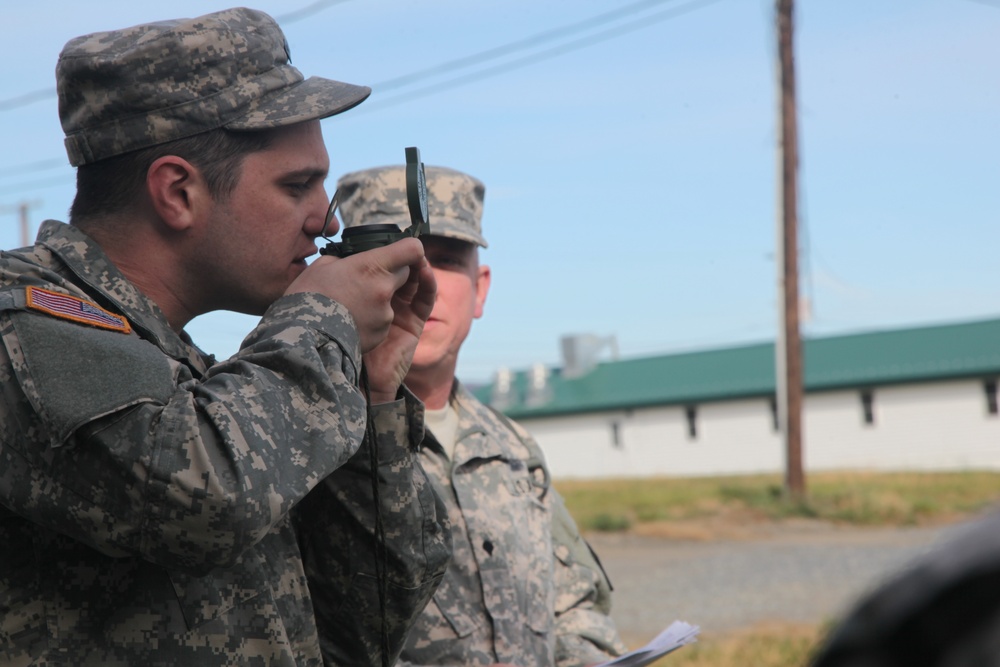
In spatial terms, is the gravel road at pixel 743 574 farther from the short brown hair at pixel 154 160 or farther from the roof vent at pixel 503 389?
the roof vent at pixel 503 389

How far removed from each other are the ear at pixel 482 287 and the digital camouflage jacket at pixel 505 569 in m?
0.36

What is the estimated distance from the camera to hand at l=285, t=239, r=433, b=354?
6.18 feet

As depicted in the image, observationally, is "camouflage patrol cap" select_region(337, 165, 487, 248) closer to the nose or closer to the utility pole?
the nose

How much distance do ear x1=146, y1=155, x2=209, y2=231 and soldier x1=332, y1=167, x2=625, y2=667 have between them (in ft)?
3.73

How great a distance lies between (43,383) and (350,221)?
76.0 inches

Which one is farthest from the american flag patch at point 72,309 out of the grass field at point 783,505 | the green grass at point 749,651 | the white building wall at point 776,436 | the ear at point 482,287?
the white building wall at point 776,436

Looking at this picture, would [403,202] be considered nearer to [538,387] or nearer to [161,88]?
[161,88]

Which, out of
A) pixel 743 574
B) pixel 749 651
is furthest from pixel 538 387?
pixel 749 651

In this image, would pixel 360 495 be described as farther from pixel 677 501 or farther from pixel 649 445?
pixel 649 445

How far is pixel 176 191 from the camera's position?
6.30 ft

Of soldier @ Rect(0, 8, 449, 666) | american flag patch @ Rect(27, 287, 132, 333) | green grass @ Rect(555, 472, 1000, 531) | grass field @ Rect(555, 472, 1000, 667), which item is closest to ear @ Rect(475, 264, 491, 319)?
soldier @ Rect(0, 8, 449, 666)

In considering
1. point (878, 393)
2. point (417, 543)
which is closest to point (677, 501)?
point (878, 393)

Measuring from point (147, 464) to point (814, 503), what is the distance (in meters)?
19.2

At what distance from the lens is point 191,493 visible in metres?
1.56
